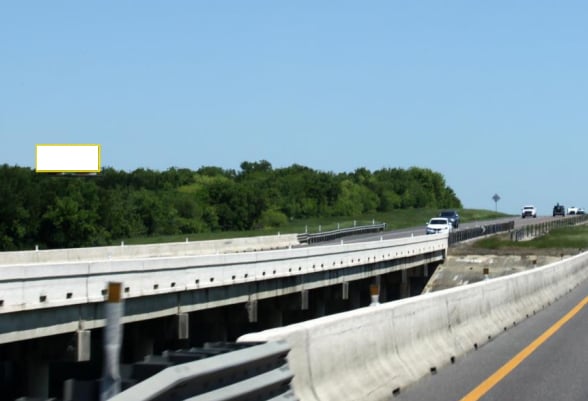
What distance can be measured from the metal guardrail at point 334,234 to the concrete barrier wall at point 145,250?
2670mm

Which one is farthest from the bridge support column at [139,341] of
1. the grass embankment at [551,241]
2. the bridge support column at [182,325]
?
the grass embankment at [551,241]

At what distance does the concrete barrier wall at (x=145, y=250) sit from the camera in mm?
42344

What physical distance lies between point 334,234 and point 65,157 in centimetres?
2824

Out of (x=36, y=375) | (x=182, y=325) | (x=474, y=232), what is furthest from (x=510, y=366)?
(x=474, y=232)

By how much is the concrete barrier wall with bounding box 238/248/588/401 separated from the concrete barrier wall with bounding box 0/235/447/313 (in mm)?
8326

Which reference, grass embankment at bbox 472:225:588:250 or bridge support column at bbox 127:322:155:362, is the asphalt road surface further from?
grass embankment at bbox 472:225:588:250

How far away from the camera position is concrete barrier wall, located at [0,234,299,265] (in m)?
42.3

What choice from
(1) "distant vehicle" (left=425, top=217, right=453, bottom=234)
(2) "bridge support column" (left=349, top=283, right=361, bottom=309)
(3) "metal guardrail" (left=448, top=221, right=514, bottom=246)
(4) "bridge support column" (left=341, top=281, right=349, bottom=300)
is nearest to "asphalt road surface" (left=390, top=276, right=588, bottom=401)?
(4) "bridge support column" (left=341, top=281, right=349, bottom=300)

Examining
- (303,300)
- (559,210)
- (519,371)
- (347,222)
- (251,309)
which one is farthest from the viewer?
(559,210)

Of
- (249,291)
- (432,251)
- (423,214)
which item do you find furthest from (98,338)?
(423,214)

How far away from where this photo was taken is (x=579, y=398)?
41.4 feet

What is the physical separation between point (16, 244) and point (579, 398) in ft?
342

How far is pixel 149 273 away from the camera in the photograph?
28.9 meters

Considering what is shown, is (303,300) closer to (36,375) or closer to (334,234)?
(36,375)
